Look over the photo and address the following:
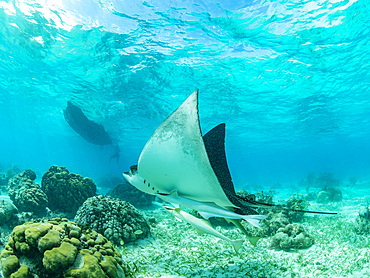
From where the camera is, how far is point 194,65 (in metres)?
17.2

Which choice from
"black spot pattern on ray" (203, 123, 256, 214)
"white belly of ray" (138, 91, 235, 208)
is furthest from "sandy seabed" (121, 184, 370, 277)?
"white belly of ray" (138, 91, 235, 208)

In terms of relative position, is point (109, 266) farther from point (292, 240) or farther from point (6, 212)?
point (6, 212)

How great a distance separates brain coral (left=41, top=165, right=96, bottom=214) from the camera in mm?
9359

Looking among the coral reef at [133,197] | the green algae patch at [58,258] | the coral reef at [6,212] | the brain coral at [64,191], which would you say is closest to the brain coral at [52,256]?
the green algae patch at [58,258]

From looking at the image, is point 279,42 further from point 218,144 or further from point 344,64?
point 218,144

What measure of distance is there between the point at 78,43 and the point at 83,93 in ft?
29.8

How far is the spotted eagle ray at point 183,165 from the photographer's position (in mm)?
2150

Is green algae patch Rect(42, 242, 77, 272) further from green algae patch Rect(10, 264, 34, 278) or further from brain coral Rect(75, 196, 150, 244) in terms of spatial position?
brain coral Rect(75, 196, 150, 244)

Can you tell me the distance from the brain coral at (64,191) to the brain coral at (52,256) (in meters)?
6.66

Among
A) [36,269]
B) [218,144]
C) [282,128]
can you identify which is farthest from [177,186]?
[282,128]

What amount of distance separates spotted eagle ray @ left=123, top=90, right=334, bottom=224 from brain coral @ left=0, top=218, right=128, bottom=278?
1.48 m

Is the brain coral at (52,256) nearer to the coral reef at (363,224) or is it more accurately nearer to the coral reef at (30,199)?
the coral reef at (30,199)

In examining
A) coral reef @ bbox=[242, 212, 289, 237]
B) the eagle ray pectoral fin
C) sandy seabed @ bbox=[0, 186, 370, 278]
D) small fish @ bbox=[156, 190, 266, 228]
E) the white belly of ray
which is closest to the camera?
the white belly of ray

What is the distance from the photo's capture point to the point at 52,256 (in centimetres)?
288
